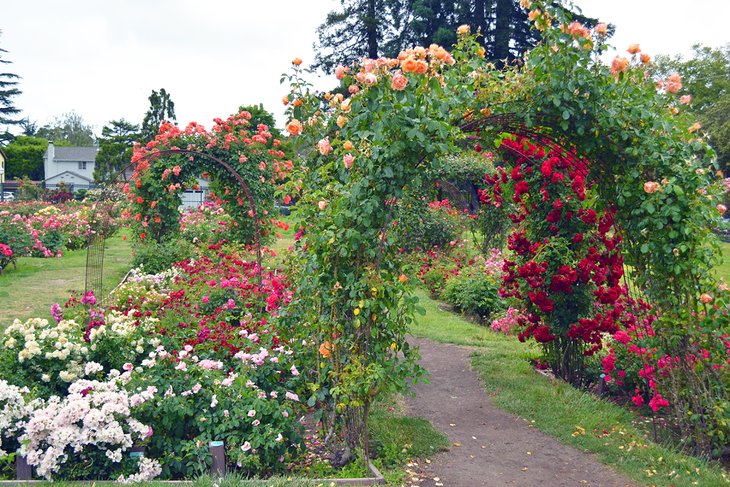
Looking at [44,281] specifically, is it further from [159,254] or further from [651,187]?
[651,187]

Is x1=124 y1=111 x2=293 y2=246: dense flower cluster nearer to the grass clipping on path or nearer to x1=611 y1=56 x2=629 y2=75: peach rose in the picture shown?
the grass clipping on path

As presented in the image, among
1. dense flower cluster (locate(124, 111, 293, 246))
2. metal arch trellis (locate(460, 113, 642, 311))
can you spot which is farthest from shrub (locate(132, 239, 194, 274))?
metal arch trellis (locate(460, 113, 642, 311))

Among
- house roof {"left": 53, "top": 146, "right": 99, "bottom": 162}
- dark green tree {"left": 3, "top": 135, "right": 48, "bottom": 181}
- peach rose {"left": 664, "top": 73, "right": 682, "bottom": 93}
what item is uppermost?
house roof {"left": 53, "top": 146, "right": 99, "bottom": 162}

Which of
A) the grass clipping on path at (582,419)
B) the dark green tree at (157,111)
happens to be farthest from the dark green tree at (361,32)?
the grass clipping on path at (582,419)

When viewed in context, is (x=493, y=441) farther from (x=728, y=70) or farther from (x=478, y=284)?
(x=728, y=70)

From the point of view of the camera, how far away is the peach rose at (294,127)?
3.93 meters

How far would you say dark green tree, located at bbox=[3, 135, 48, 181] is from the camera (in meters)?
48.7

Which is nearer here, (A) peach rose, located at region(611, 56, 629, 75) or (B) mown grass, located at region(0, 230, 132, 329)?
(A) peach rose, located at region(611, 56, 629, 75)

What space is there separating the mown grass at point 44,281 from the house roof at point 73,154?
149ft

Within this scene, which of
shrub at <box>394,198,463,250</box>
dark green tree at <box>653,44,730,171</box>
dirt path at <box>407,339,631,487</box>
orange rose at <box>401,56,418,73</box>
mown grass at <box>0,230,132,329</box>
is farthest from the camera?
dark green tree at <box>653,44,730,171</box>

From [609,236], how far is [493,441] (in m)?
2.22

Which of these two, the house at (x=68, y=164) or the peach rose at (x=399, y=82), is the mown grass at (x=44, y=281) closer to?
the peach rose at (x=399, y=82)

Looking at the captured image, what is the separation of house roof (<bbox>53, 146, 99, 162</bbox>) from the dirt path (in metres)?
56.5

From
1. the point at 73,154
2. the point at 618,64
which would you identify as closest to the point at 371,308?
the point at 618,64
